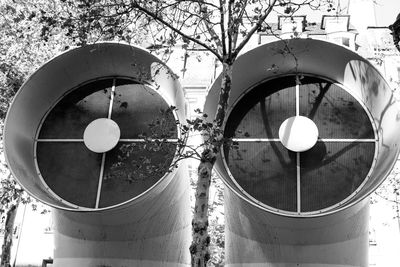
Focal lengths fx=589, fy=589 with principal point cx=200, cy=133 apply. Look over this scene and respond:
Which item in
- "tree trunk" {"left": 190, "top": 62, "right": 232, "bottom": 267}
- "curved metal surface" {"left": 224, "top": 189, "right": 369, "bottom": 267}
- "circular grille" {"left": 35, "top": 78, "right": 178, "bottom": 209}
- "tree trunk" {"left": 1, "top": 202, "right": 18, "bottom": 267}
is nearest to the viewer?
"tree trunk" {"left": 190, "top": 62, "right": 232, "bottom": 267}

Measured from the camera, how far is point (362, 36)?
35812 mm

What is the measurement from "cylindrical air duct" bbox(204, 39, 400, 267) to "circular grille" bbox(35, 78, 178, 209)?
3.49ft

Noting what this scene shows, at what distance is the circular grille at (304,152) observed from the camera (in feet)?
28.7

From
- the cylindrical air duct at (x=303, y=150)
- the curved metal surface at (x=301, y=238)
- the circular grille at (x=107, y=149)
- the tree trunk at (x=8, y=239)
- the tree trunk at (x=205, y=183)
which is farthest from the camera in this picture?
the tree trunk at (x=8, y=239)

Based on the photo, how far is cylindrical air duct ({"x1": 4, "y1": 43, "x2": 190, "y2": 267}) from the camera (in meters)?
8.55

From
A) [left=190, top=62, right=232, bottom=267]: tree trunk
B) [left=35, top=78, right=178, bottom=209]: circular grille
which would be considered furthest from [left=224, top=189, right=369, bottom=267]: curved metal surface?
[left=35, top=78, right=178, bottom=209]: circular grille

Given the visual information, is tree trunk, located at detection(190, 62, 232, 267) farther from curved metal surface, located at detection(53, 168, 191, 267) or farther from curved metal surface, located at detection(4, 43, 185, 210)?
curved metal surface, located at detection(4, 43, 185, 210)

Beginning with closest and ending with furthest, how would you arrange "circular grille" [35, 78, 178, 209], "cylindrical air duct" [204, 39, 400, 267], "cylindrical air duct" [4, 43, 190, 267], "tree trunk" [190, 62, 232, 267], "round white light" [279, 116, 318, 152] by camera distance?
1. "tree trunk" [190, 62, 232, 267]
2. "cylindrical air duct" [204, 39, 400, 267]
3. "cylindrical air duct" [4, 43, 190, 267]
4. "round white light" [279, 116, 318, 152]
5. "circular grille" [35, 78, 178, 209]

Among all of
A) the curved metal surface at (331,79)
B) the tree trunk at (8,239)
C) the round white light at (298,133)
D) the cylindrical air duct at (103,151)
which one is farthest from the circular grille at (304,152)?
the tree trunk at (8,239)

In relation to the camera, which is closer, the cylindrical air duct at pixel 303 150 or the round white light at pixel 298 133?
the cylindrical air duct at pixel 303 150

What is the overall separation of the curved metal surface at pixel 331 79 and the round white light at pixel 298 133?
0.85 m

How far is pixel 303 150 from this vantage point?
870cm

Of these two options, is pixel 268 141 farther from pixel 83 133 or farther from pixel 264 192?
pixel 83 133

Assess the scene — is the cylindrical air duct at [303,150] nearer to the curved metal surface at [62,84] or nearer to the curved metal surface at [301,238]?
the curved metal surface at [301,238]
